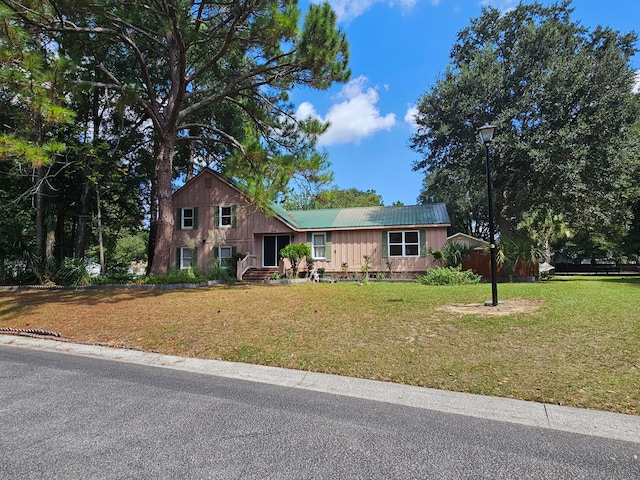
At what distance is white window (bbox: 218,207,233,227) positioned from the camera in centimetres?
2050

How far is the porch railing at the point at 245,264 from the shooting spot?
722 inches

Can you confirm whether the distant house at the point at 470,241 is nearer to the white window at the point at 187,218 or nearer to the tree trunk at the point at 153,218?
the white window at the point at 187,218

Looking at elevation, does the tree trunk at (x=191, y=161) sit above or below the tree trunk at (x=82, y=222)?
above

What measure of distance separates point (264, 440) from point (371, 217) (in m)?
17.2

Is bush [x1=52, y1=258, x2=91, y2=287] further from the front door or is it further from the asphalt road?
the asphalt road

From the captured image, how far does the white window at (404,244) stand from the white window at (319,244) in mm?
3512

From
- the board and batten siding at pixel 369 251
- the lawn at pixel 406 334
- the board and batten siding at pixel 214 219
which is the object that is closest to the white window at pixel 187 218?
the board and batten siding at pixel 214 219

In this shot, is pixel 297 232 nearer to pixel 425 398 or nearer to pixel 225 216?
pixel 225 216

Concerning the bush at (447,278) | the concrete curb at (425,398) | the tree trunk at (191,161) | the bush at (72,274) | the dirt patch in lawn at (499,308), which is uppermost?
the tree trunk at (191,161)

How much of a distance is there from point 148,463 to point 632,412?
14.9 feet

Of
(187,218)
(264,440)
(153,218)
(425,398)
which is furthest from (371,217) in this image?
(264,440)

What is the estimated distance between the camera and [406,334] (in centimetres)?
639

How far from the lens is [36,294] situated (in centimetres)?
1248

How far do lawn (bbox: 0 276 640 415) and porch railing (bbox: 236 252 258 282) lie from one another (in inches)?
291
